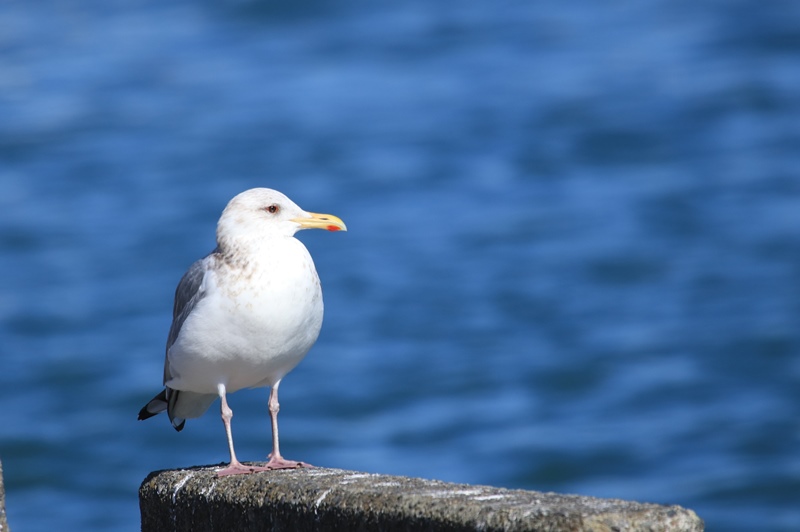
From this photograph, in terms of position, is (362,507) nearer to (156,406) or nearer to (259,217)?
(259,217)

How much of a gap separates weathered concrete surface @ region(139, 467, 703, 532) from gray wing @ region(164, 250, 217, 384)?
98cm

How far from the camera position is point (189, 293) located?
729 cm

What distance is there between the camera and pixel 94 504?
31031mm

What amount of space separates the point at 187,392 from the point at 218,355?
38.3 inches

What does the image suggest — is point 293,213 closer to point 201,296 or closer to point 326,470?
point 201,296

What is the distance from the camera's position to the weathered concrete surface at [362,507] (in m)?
4.77

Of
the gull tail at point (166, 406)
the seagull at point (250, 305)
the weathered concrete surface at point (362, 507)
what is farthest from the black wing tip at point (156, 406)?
the weathered concrete surface at point (362, 507)

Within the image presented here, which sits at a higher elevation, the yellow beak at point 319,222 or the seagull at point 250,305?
the yellow beak at point 319,222

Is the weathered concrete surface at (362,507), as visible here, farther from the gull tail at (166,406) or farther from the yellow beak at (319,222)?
the yellow beak at (319,222)

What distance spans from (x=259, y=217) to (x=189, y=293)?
25.5 inches

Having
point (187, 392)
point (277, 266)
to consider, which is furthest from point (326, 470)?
point (187, 392)

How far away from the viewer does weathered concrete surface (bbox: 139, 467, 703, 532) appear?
15.6 feet

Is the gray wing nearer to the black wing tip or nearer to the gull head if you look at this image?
the gull head

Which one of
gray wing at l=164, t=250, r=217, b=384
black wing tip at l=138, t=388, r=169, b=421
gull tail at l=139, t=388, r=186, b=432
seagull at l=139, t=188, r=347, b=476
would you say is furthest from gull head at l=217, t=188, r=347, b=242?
black wing tip at l=138, t=388, r=169, b=421
